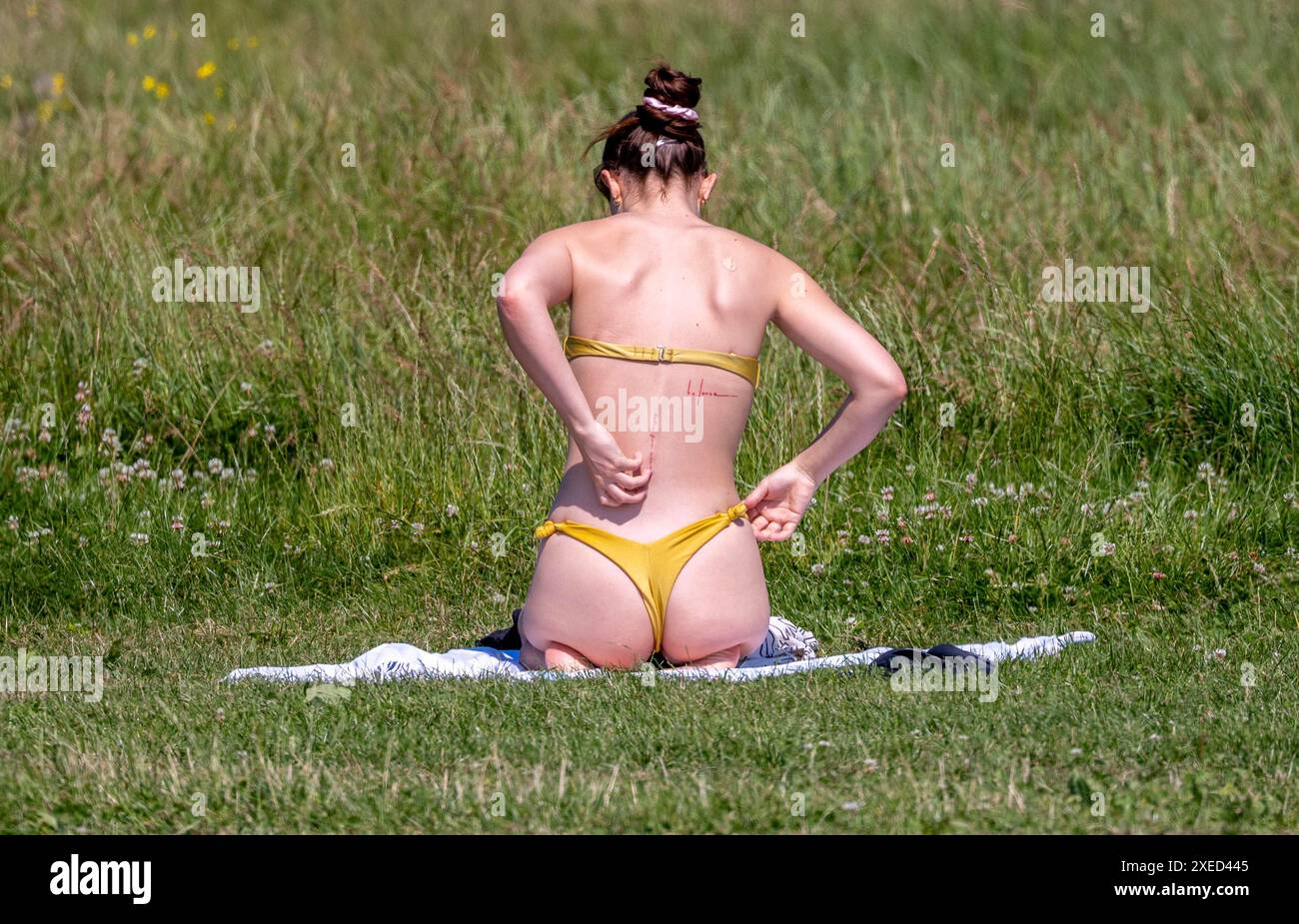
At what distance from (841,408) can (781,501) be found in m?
0.34

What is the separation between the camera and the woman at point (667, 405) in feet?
16.9

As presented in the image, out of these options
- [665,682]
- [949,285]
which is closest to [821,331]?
[665,682]

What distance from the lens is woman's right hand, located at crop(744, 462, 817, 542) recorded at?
5.25 metres

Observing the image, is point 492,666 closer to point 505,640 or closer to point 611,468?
point 505,640

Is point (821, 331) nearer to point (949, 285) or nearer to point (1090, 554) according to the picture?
point (1090, 554)

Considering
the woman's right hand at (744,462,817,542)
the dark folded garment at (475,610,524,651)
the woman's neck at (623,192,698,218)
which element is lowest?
the dark folded garment at (475,610,524,651)

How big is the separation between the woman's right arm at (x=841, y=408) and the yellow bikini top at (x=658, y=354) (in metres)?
0.19

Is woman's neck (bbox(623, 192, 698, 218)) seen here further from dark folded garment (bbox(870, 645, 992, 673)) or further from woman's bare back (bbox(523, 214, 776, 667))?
dark folded garment (bbox(870, 645, 992, 673))

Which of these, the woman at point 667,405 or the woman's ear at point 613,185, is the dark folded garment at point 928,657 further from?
the woman's ear at point 613,185

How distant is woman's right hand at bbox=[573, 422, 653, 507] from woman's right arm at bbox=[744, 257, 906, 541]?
1.16 ft

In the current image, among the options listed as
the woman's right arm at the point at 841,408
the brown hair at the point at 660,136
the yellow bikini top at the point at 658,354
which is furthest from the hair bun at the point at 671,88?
the yellow bikini top at the point at 658,354

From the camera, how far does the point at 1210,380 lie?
7887 mm

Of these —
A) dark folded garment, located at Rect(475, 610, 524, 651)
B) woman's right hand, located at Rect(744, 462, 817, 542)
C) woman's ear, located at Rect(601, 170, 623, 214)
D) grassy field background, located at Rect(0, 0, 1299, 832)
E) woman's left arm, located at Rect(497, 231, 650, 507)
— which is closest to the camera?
grassy field background, located at Rect(0, 0, 1299, 832)

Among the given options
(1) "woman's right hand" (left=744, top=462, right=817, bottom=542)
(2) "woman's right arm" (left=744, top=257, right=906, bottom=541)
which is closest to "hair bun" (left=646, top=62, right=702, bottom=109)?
(2) "woman's right arm" (left=744, top=257, right=906, bottom=541)
